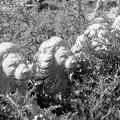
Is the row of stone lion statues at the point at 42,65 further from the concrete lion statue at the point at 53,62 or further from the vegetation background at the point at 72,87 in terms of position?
the vegetation background at the point at 72,87

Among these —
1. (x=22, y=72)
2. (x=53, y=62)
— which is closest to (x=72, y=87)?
(x=53, y=62)

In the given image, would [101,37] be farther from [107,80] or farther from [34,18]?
[34,18]

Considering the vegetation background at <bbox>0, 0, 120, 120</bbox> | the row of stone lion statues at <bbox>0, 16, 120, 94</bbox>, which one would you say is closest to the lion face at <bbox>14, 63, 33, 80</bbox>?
the row of stone lion statues at <bbox>0, 16, 120, 94</bbox>

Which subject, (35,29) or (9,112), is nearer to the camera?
(9,112)

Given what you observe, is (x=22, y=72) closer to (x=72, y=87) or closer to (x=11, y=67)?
(x=11, y=67)

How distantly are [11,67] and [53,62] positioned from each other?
1.13ft

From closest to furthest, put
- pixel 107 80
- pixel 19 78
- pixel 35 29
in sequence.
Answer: pixel 19 78 < pixel 107 80 < pixel 35 29

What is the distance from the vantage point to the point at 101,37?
2748mm

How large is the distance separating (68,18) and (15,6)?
88cm

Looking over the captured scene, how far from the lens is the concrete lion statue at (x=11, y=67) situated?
7.15ft

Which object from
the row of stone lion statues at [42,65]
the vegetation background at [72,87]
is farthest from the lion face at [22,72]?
the vegetation background at [72,87]

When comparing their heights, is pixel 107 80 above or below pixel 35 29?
below

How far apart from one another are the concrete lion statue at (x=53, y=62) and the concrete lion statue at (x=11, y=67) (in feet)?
0.45

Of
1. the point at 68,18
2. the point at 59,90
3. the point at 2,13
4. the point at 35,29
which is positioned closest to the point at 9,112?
the point at 59,90
